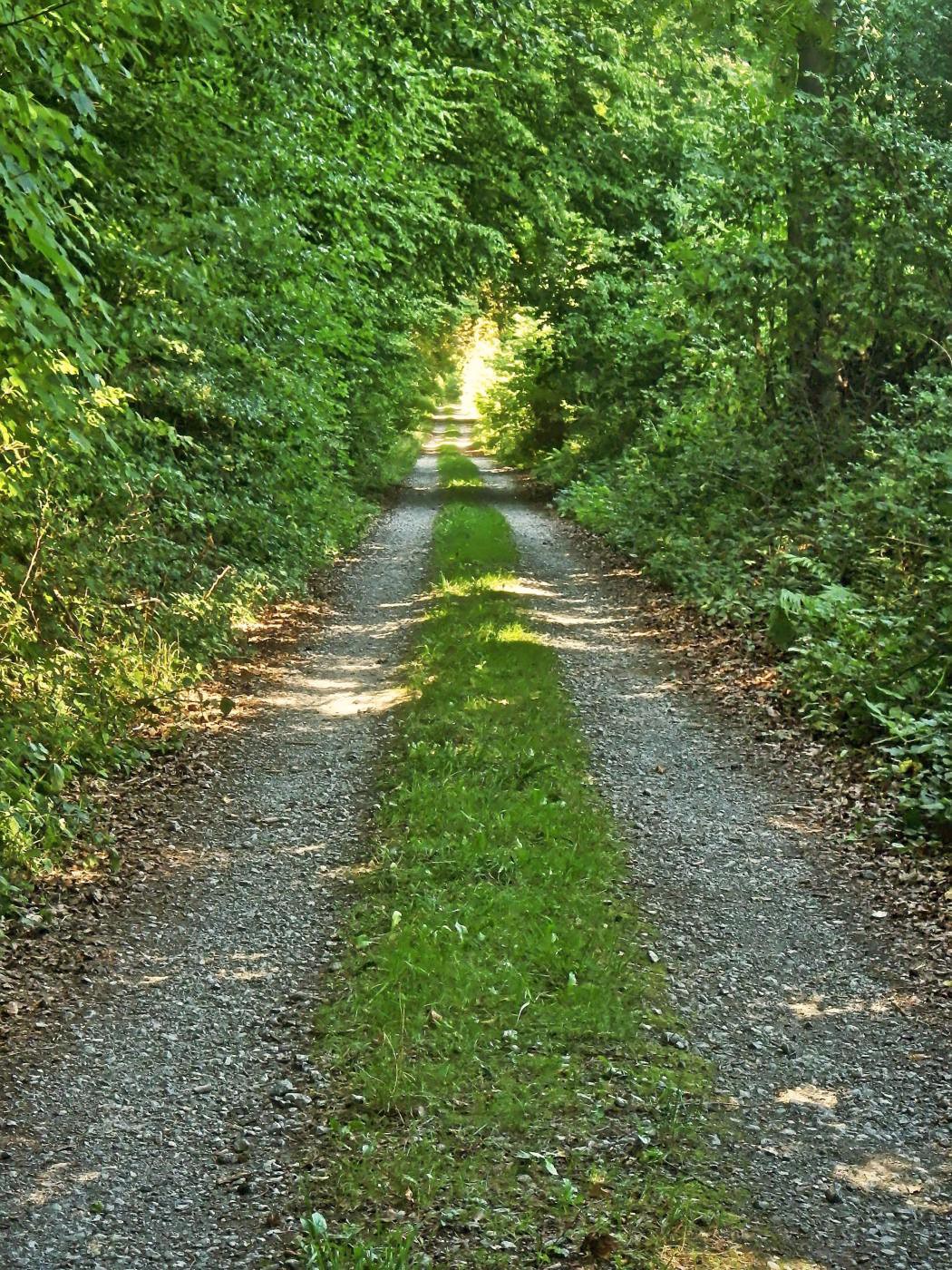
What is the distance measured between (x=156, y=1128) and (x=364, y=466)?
2351 cm

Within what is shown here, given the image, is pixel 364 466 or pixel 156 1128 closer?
pixel 156 1128

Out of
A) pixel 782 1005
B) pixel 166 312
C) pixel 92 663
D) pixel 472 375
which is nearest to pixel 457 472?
pixel 166 312

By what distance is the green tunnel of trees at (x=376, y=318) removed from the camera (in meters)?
7.22

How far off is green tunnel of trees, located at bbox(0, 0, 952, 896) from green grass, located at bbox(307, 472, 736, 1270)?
2.05 m

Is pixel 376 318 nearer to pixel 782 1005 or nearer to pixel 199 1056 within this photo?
pixel 782 1005

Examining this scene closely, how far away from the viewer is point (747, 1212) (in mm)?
4066

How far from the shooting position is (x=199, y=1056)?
203 inches

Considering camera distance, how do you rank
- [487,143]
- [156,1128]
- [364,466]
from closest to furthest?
[156,1128]
[487,143]
[364,466]

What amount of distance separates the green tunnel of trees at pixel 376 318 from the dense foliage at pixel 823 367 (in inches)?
1.7

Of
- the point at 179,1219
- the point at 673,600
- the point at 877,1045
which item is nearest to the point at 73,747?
the point at 179,1219

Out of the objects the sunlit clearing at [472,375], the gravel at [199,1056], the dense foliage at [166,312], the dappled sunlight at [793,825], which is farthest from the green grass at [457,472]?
the dappled sunlight at [793,825]

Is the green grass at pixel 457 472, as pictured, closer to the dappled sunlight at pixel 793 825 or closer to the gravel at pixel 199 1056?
the gravel at pixel 199 1056

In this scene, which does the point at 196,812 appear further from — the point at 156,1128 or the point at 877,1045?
the point at 877,1045

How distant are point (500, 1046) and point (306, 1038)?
83cm
